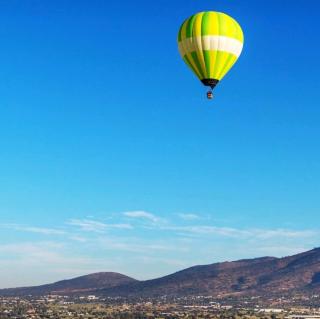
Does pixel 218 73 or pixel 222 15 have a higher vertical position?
pixel 222 15
